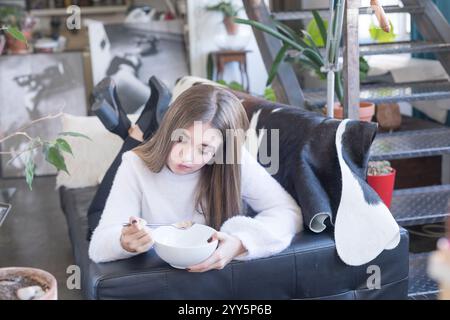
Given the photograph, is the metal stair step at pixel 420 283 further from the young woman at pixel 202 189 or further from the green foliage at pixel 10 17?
the green foliage at pixel 10 17

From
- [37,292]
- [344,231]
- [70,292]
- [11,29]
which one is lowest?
[70,292]

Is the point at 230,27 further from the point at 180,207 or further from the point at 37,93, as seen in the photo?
the point at 180,207

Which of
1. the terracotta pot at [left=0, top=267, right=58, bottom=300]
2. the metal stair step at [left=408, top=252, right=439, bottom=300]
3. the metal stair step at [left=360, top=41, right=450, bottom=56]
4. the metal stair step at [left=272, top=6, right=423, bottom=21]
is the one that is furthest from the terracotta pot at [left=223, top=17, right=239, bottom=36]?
the terracotta pot at [left=0, top=267, right=58, bottom=300]

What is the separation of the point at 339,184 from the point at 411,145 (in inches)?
40.4

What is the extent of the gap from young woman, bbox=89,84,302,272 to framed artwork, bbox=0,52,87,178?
3226 mm

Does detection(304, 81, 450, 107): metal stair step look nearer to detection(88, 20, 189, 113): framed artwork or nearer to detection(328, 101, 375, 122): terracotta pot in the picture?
detection(328, 101, 375, 122): terracotta pot

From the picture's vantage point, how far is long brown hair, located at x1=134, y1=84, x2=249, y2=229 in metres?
1.67

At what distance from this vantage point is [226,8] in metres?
5.22

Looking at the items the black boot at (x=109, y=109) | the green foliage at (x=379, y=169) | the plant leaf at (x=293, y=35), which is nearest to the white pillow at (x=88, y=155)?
the black boot at (x=109, y=109)

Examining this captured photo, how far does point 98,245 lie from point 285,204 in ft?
1.75

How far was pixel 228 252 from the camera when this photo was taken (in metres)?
1.66

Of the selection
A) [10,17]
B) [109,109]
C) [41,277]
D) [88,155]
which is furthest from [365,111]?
[10,17]

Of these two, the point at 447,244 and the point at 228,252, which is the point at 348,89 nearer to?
the point at 228,252
